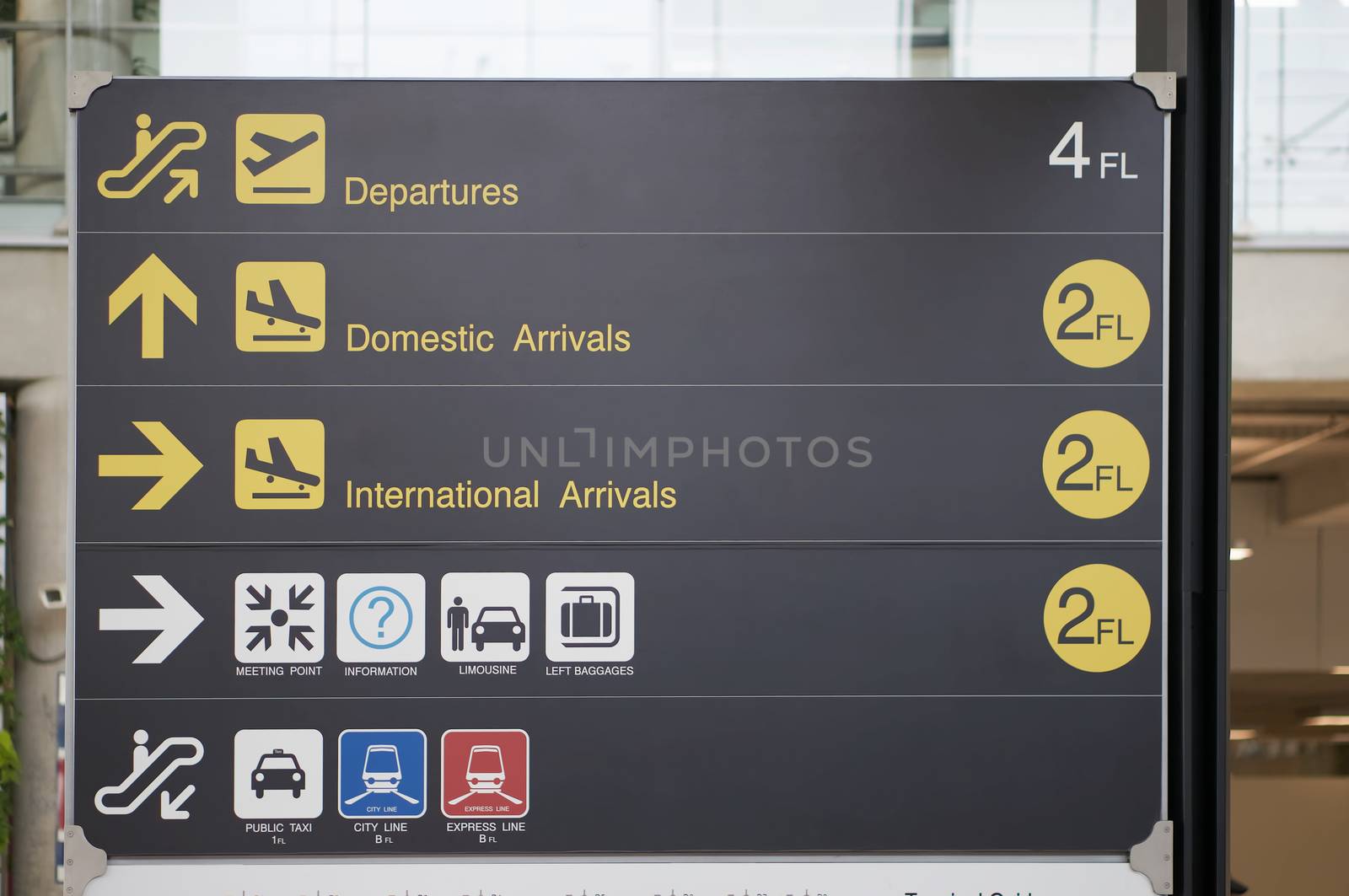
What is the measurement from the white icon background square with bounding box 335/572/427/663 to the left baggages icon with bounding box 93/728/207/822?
0.28m

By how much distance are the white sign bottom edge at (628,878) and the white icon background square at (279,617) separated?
1.06 ft

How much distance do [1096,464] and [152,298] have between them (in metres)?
1.51

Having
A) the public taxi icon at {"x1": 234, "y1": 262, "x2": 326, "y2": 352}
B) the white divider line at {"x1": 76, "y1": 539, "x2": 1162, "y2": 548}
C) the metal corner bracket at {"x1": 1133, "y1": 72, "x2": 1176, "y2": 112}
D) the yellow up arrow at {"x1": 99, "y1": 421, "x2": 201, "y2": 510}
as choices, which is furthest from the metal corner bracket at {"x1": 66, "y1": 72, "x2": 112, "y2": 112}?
the metal corner bracket at {"x1": 1133, "y1": 72, "x2": 1176, "y2": 112}

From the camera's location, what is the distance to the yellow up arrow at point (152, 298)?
173cm

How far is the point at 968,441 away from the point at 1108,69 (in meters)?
3.37

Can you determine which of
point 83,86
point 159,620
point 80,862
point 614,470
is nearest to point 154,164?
point 83,86

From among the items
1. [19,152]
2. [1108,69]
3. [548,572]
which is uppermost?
[1108,69]

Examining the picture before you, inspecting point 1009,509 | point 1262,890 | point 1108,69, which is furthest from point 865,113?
point 1262,890

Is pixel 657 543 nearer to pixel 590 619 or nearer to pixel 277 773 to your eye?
pixel 590 619

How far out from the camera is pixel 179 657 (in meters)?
1.71

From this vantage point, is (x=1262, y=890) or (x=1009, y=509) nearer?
(x=1009, y=509)

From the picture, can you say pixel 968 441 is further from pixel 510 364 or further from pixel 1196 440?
pixel 510 364

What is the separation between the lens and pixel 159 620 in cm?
171

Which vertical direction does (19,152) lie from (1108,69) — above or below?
below
